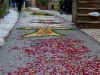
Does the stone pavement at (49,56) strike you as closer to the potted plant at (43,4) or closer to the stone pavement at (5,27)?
the stone pavement at (5,27)

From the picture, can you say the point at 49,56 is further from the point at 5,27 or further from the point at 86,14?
the point at 86,14

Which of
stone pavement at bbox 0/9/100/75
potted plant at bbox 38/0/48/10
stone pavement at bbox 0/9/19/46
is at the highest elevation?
stone pavement at bbox 0/9/100/75

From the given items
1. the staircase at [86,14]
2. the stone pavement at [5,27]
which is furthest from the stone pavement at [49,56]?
the staircase at [86,14]

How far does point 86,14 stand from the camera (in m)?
11.0

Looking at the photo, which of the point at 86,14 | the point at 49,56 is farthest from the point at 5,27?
the point at 49,56

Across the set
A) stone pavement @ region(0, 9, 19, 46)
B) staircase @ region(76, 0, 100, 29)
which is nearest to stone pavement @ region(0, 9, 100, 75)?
stone pavement @ region(0, 9, 19, 46)

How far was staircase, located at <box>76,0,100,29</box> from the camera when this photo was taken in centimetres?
1073

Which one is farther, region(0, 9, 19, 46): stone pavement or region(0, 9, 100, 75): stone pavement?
region(0, 9, 19, 46): stone pavement

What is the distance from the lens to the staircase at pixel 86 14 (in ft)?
35.2

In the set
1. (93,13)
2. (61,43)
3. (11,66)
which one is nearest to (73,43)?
(61,43)

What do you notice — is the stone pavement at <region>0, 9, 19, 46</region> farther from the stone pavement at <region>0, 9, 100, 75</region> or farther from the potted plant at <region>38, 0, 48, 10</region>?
the potted plant at <region>38, 0, 48, 10</region>

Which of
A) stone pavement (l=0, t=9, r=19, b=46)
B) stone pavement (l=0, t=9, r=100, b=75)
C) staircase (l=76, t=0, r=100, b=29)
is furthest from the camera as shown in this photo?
staircase (l=76, t=0, r=100, b=29)

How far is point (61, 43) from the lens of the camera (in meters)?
7.02

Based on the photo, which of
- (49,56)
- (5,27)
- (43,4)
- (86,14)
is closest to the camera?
(49,56)
